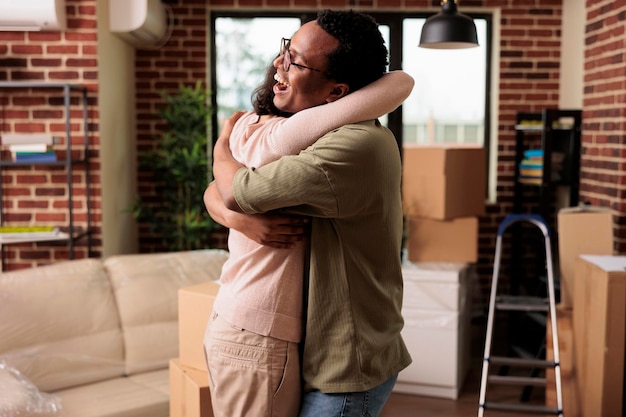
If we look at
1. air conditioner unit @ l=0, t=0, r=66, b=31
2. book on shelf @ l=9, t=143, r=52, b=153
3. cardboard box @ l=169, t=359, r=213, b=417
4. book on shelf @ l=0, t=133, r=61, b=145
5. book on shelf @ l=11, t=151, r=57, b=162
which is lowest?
cardboard box @ l=169, t=359, r=213, b=417

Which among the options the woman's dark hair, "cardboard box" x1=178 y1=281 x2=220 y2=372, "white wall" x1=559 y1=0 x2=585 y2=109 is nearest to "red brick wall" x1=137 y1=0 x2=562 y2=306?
"white wall" x1=559 y1=0 x2=585 y2=109

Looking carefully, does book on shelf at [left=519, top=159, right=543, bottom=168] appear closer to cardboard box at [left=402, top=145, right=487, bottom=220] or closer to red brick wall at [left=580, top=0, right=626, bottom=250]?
red brick wall at [left=580, top=0, right=626, bottom=250]

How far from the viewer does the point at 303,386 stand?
1.39 meters

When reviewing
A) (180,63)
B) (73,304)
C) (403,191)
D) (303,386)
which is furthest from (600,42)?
(303,386)

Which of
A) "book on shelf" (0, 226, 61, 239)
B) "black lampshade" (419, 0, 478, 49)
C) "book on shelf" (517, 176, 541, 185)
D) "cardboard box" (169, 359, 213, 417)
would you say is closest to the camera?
"cardboard box" (169, 359, 213, 417)

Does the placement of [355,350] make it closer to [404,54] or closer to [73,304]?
[73,304]

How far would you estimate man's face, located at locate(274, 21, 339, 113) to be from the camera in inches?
54.2

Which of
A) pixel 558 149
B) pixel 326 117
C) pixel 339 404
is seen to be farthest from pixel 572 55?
pixel 339 404

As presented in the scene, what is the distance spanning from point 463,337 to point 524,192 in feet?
4.88

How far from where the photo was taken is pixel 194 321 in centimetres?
256

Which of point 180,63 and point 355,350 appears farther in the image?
point 180,63

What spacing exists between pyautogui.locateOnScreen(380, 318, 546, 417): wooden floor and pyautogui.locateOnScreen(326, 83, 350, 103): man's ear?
2.67 m

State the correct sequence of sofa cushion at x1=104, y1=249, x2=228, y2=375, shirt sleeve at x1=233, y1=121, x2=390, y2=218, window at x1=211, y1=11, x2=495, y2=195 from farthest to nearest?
window at x1=211, y1=11, x2=495, y2=195
sofa cushion at x1=104, y1=249, x2=228, y2=375
shirt sleeve at x1=233, y1=121, x2=390, y2=218

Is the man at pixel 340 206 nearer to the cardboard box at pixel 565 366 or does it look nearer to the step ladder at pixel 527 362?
the step ladder at pixel 527 362
